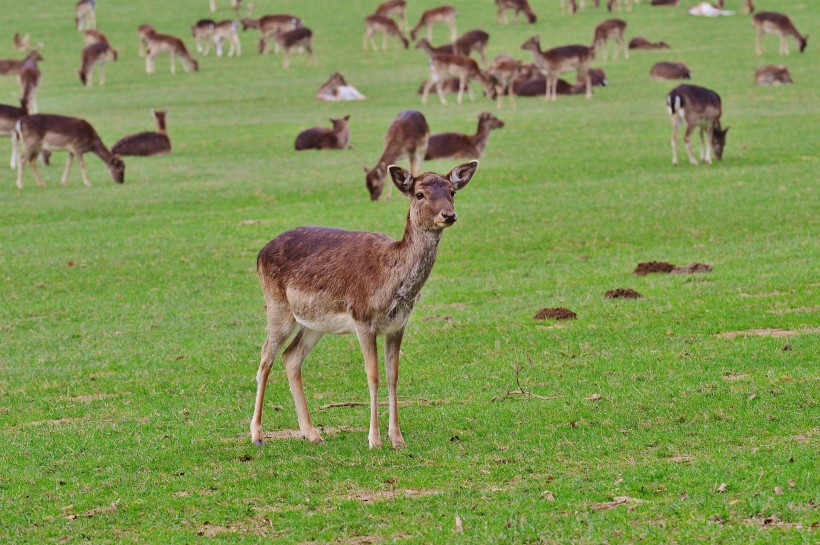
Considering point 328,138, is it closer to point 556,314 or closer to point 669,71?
point 669,71

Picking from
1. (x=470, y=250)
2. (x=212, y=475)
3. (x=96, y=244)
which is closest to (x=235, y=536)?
(x=212, y=475)

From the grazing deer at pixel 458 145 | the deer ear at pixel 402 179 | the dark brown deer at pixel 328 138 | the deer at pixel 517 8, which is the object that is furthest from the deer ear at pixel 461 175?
the deer at pixel 517 8

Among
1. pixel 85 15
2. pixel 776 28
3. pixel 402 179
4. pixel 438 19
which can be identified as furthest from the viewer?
pixel 85 15

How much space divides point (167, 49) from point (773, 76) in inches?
805

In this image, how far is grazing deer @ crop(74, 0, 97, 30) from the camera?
51.2 meters

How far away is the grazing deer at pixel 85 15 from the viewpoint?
168ft

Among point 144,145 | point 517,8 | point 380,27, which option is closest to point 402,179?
point 144,145

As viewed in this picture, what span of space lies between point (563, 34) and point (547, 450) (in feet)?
133

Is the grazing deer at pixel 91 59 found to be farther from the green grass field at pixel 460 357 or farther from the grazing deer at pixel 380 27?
the green grass field at pixel 460 357

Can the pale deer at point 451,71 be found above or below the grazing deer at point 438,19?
below

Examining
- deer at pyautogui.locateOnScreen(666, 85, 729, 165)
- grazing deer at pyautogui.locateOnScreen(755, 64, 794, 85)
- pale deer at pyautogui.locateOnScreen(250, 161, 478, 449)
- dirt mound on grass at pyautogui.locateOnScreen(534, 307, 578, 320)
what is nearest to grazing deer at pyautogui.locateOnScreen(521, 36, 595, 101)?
grazing deer at pyautogui.locateOnScreen(755, 64, 794, 85)

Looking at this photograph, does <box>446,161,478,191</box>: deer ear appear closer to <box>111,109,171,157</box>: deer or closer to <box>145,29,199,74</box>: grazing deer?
<box>111,109,171,157</box>: deer

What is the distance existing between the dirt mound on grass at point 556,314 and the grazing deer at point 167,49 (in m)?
32.7

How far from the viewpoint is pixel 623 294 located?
1313cm
